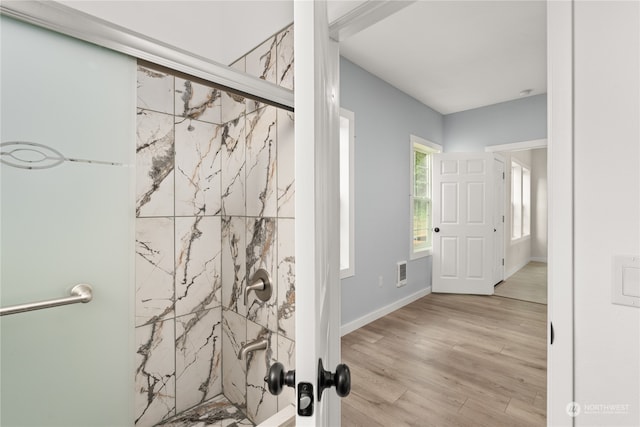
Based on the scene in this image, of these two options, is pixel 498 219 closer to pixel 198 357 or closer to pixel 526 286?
Answer: pixel 526 286

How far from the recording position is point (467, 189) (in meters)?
4.36

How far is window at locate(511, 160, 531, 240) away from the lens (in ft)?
19.9

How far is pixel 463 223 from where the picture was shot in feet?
14.3

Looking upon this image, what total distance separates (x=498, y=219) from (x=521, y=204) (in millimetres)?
2655

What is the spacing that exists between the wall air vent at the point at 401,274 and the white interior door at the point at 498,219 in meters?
1.64

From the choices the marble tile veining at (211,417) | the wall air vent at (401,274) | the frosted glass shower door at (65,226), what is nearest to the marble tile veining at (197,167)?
the frosted glass shower door at (65,226)

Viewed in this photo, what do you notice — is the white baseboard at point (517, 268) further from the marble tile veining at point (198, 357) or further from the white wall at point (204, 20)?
the white wall at point (204, 20)

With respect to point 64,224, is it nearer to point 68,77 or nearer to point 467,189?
point 68,77

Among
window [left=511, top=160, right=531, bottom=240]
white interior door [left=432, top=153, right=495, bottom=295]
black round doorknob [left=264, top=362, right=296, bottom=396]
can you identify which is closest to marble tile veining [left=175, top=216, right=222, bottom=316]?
black round doorknob [left=264, top=362, right=296, bottom=396]

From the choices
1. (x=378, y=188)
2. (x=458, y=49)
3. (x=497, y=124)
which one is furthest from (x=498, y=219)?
(x=458, y=49)

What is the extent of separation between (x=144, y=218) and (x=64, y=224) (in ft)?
2.73

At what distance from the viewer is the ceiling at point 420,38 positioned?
1616 millimetres
